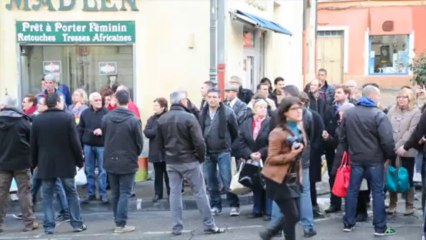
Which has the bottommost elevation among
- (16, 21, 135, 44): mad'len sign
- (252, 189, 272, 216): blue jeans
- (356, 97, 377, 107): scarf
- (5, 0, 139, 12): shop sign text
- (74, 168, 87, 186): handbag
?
(252, 189, 272, 216): blue jeans

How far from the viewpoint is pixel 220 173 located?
9.49 metres

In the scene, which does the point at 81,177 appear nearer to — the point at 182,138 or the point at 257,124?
the point at 182,138

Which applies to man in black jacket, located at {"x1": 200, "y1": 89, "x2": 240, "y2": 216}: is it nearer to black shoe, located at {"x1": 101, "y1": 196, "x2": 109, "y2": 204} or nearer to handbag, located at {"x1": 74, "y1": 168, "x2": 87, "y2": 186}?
black shoe, located at {"x1": 101, "y1": 196, "x2": 109, "y2": 204}

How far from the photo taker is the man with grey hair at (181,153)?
8180 mm

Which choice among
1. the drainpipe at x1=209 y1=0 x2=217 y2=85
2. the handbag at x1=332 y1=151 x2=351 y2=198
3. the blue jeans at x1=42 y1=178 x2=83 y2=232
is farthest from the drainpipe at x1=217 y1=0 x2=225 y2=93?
the blue jeans at x1=42 y1=178 x2=83 y2=232

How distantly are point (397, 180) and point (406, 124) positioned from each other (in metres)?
0.79

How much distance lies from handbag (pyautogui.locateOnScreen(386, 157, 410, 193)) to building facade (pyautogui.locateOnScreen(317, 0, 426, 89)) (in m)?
21.9

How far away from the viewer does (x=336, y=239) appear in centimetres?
800

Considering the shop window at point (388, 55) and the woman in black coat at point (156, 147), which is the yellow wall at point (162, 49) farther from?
the shop window at point (388, 55)

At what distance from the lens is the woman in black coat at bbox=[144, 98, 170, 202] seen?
1007 cm

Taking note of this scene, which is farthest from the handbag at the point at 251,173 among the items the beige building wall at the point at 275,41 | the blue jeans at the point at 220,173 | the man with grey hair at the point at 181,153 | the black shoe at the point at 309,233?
the beige building wall at the point at 275,41

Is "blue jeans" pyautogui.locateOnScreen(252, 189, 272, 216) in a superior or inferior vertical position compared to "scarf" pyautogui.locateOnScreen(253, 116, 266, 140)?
inferior

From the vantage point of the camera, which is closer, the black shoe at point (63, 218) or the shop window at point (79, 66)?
the black shoe at point (63, 218)

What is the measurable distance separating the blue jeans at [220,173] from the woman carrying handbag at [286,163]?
7.98ft
